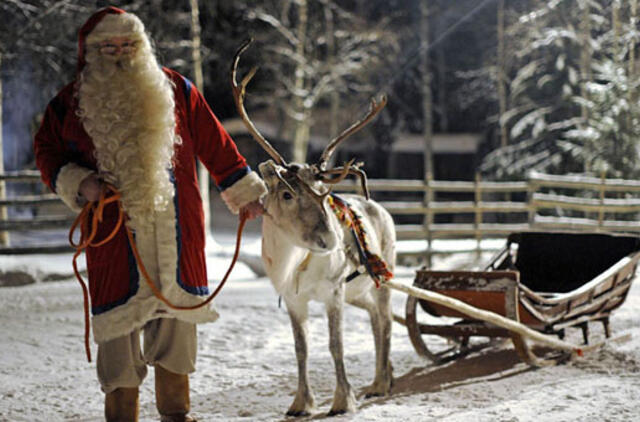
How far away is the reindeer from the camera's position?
11.1ft

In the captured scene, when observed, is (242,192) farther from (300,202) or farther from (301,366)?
(301,366)

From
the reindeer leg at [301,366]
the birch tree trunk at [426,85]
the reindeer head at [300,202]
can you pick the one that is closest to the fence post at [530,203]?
the birch tree trunk at [426,85]

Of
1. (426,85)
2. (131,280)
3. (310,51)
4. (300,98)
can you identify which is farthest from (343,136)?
(426,85)

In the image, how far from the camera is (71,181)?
2.77 meters

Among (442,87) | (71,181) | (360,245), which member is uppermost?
(442,87)

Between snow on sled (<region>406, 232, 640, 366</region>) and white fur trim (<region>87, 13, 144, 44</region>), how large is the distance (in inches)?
98.4

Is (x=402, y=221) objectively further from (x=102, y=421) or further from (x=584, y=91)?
(x=102, y=421)

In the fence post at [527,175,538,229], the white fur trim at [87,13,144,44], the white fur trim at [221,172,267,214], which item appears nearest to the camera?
the white fur trim at [87,13,144,44]

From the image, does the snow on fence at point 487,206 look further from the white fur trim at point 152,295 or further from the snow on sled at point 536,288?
the white fur trim at point 152,295

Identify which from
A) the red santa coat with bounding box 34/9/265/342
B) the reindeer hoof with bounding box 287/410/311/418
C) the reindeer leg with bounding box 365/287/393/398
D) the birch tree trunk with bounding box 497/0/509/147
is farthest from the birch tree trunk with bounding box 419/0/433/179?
the red santa coat with bounding box 34/9/265/342

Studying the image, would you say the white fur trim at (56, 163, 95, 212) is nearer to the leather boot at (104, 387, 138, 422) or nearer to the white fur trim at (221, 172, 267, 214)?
the white fur trim at (221, 172, 267, 214)

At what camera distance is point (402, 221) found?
18.8 metres

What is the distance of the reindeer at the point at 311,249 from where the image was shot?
3369 millimetres

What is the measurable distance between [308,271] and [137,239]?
102cm
